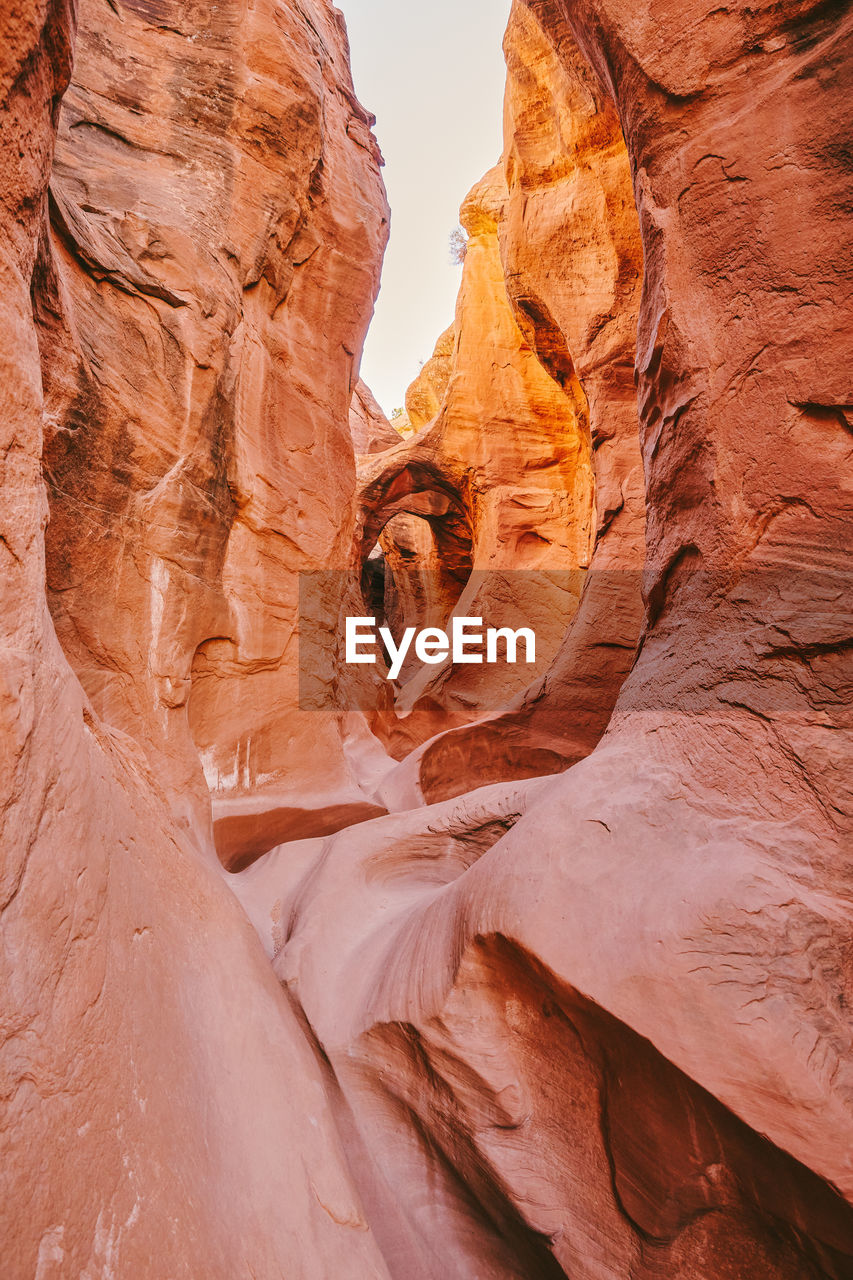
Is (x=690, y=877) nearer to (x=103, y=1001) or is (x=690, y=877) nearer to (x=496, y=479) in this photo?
(x=103, y=1001)

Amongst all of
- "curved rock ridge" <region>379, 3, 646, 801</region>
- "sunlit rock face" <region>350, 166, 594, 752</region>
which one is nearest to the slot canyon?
"curved rock ridge" <region>379, 3, 646, 801</region>

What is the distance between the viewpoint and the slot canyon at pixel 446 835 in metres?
1.38

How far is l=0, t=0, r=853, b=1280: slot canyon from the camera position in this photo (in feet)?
4.53

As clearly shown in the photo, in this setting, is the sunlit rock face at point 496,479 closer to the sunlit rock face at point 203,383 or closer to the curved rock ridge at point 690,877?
the sunlit rock face at point 203,383

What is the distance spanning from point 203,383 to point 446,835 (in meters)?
3.53

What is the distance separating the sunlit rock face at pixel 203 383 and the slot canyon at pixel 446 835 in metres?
0.04

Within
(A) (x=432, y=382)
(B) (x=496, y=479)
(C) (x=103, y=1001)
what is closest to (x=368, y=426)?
(A) (x=432, y=382)

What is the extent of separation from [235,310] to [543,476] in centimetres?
698

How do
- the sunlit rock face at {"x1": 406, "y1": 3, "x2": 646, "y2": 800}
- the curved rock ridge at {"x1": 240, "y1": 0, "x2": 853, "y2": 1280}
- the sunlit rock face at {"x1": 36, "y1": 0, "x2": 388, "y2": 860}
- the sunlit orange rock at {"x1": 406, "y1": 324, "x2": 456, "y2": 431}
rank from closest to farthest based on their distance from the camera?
the curved rock ridge at {"x1": 240, "y1": 0, "x2": 853, "y2": 1280} → the sunlit rock face at {"x1": 36, "y1": 0, "x2": 388, "y2": 860} → the sunlit rock face at {"x1": 406, "y1": 3, "x2": 646, "y2": 800} → the sunlit orange rock at {"x1": 406, "y1": 324, "x2": 456, "y2": 431}

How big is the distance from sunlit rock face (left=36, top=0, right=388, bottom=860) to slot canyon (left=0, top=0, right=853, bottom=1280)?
1.5 inches

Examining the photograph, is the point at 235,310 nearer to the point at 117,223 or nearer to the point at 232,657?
the point at 117,223

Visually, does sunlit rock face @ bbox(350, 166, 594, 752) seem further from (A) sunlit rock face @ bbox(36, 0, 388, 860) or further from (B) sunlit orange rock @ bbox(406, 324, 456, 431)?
(B) sunlit orange rock @ bbox(406, 324, 456, 431)

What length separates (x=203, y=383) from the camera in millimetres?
4641

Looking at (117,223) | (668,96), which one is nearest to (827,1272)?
(668,96)
